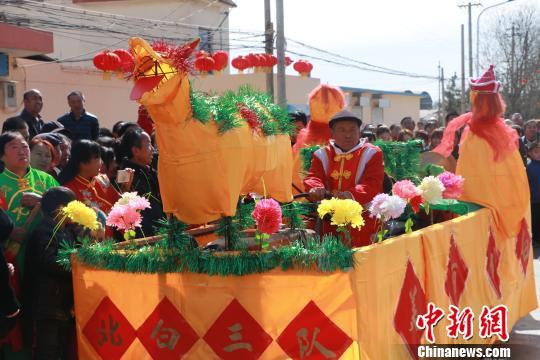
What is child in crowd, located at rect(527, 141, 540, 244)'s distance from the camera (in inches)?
495

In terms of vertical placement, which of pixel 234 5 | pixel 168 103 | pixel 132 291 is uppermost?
pixel 234 5

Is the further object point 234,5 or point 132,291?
point 234,5

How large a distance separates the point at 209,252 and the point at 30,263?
4.61 feet

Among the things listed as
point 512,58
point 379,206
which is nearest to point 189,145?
point 379,206

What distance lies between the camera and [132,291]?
4.36 m

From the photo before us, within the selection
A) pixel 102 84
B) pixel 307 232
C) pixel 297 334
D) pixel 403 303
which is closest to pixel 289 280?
pixel 297 334

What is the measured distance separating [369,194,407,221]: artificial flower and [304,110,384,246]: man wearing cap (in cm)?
121

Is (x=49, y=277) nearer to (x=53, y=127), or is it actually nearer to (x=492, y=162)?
(x=492, y=162)

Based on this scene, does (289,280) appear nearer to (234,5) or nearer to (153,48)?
(153,48)

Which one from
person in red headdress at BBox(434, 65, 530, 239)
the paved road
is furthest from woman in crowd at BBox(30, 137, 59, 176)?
the paved road

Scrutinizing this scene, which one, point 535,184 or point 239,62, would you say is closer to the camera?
point 535,184

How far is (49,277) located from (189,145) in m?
1.46

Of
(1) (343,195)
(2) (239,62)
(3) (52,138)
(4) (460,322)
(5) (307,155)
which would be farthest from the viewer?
(2) (239,62)

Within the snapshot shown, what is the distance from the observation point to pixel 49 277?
474 centimetres
